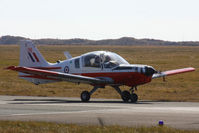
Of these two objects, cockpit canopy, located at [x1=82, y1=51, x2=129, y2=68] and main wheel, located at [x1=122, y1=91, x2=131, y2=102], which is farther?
cockpit canopy, located at [x1=82, y1=51, x2=129, y2=68]

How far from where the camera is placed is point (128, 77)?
2541cm

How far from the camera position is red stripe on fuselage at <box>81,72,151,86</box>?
25.1 metres

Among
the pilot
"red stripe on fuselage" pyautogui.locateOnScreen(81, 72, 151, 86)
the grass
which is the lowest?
the grass

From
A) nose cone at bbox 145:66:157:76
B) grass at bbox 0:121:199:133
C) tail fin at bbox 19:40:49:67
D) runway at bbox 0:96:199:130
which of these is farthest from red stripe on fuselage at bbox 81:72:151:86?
grass at bbox 0:121:199:133

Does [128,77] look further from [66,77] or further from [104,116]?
[104,116]

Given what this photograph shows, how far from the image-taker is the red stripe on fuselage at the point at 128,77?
2509 cm

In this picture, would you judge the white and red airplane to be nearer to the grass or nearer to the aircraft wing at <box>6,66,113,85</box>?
the aircraft wing at <box>6,66,113,85</box>

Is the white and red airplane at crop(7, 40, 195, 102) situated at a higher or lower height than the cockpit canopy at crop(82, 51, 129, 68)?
lower

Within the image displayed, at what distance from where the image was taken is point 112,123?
15391 millimetres

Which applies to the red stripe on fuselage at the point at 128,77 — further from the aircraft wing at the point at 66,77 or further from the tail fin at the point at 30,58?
the tail fin at the point at 30,58

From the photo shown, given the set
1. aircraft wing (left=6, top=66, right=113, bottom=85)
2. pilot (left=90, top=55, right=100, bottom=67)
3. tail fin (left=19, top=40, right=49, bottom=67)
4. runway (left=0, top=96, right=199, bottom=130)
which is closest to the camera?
runway (left=0, top=96, right=199, bottom=130)

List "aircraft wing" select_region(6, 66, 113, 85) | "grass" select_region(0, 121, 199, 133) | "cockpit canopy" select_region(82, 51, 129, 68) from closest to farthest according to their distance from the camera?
1. "grass" select_region(0, 121, 199, 133)
2. "aircraft wing" select_region(6, 66, 113, 85)
3. "cockpit canopy" select_region(82, 51, 129, 68)

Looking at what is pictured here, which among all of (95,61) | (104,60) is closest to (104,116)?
(104,60)

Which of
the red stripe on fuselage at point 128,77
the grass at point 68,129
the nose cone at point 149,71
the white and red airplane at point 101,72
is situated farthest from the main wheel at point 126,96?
the grass at point 68,129
